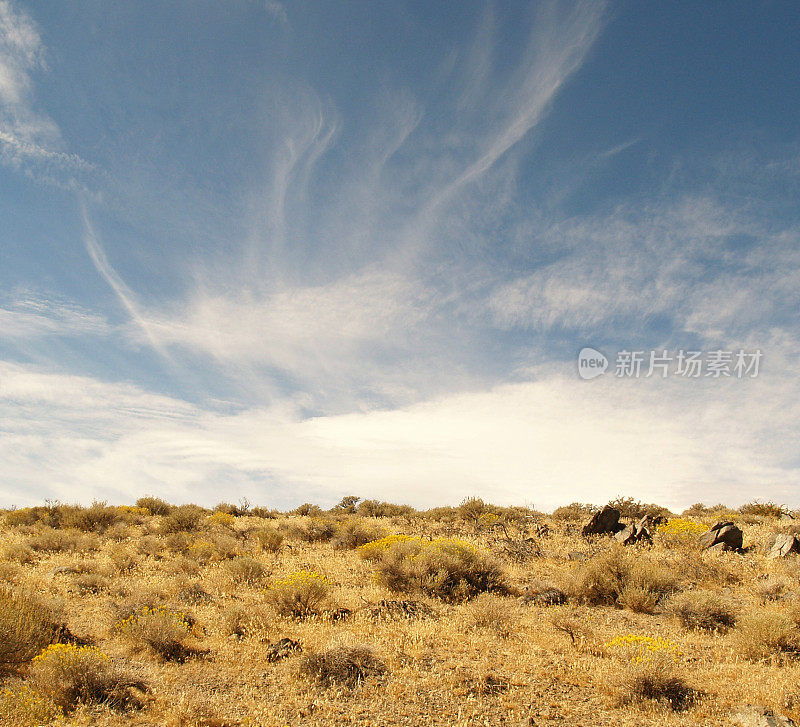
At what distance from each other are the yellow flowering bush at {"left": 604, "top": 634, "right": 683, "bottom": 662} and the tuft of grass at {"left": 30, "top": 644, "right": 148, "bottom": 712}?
7888 mm

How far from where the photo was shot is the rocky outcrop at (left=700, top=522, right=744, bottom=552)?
622 inches

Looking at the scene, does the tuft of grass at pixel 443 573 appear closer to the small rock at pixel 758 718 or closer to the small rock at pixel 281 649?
the small rock at pixel 281 649

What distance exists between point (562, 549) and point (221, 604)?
1147 cm

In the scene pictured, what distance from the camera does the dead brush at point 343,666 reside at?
7582 millimetres

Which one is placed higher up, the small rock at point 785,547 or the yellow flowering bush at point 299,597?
the small rock at point 785,547

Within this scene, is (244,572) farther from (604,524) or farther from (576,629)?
(604,524)

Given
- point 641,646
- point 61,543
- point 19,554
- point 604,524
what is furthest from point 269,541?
point 641,646

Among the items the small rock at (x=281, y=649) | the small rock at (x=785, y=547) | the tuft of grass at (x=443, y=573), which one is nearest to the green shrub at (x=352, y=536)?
the tuft of grass at (x=443, y=573)

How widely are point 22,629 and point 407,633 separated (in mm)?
6886

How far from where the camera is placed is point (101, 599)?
40.3 ft

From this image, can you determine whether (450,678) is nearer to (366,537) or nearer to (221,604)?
(221,604)

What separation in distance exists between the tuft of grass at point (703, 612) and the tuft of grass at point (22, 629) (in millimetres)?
12542

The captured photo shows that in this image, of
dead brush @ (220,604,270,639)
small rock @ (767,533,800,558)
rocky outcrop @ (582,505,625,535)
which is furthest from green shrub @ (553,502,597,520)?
dead brush @ (220,604,270,639)

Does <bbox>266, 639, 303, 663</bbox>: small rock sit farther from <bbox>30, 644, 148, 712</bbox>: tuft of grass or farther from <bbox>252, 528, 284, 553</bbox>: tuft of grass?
<bbox>252, 528, 284, 553</bbox>: tuft of grass
